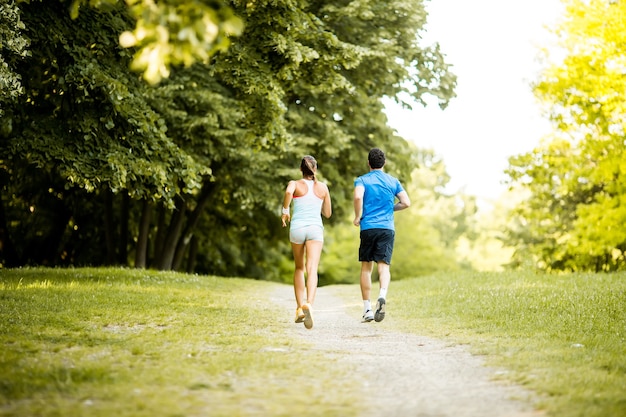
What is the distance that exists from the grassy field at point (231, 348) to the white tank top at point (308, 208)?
1470 mm

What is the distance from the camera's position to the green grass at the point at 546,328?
5.85 metres

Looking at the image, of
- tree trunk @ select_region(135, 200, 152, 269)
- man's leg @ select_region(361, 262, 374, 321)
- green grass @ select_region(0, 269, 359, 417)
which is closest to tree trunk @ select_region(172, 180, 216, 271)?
tree trunk @ select_region(135, 200, 152, 269)

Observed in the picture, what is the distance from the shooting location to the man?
10.4 metres

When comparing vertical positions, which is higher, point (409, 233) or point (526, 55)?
point (526, 55)

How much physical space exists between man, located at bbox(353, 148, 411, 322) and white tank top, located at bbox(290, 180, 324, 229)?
2.06ft

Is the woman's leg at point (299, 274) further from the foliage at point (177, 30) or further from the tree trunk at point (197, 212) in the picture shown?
the tree trunk at point (197, 212)

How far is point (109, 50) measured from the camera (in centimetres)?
1644

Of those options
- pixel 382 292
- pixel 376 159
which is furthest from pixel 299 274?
pixel 376 159

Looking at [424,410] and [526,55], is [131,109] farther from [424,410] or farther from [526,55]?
[526,55]

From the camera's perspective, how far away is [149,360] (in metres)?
6.94

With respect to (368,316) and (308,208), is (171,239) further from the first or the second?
(308,208)

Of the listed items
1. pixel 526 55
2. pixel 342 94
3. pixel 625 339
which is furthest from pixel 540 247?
pixel 625 339

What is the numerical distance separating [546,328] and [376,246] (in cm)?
258

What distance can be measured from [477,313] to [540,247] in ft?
70.8
